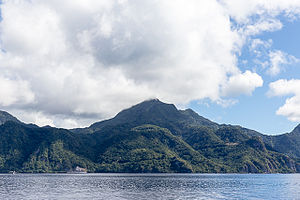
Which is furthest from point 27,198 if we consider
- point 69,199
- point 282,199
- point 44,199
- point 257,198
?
point 282,199

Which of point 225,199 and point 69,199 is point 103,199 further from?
point 225,199

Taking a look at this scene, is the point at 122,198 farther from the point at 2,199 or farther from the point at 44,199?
the point at 2,199

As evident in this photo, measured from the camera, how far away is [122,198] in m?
134

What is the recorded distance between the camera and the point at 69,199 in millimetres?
127938

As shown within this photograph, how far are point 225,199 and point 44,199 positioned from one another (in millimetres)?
77781

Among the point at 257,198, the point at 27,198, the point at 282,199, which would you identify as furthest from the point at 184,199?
the point at 27,198

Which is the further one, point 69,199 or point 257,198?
point 257,198

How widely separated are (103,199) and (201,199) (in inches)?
1655

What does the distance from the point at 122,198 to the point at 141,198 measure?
8.42 meters

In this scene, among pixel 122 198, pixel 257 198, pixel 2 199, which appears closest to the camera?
pixel 2 199

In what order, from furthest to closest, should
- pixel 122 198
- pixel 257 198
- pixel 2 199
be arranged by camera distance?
1. pixel 257 198
2. pixel 122 198
3. pixel 2 199

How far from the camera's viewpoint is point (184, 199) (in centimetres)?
13050

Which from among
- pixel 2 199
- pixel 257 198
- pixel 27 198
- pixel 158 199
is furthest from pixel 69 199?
pixel 257 198

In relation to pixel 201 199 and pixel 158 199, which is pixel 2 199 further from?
pixel 201 199
